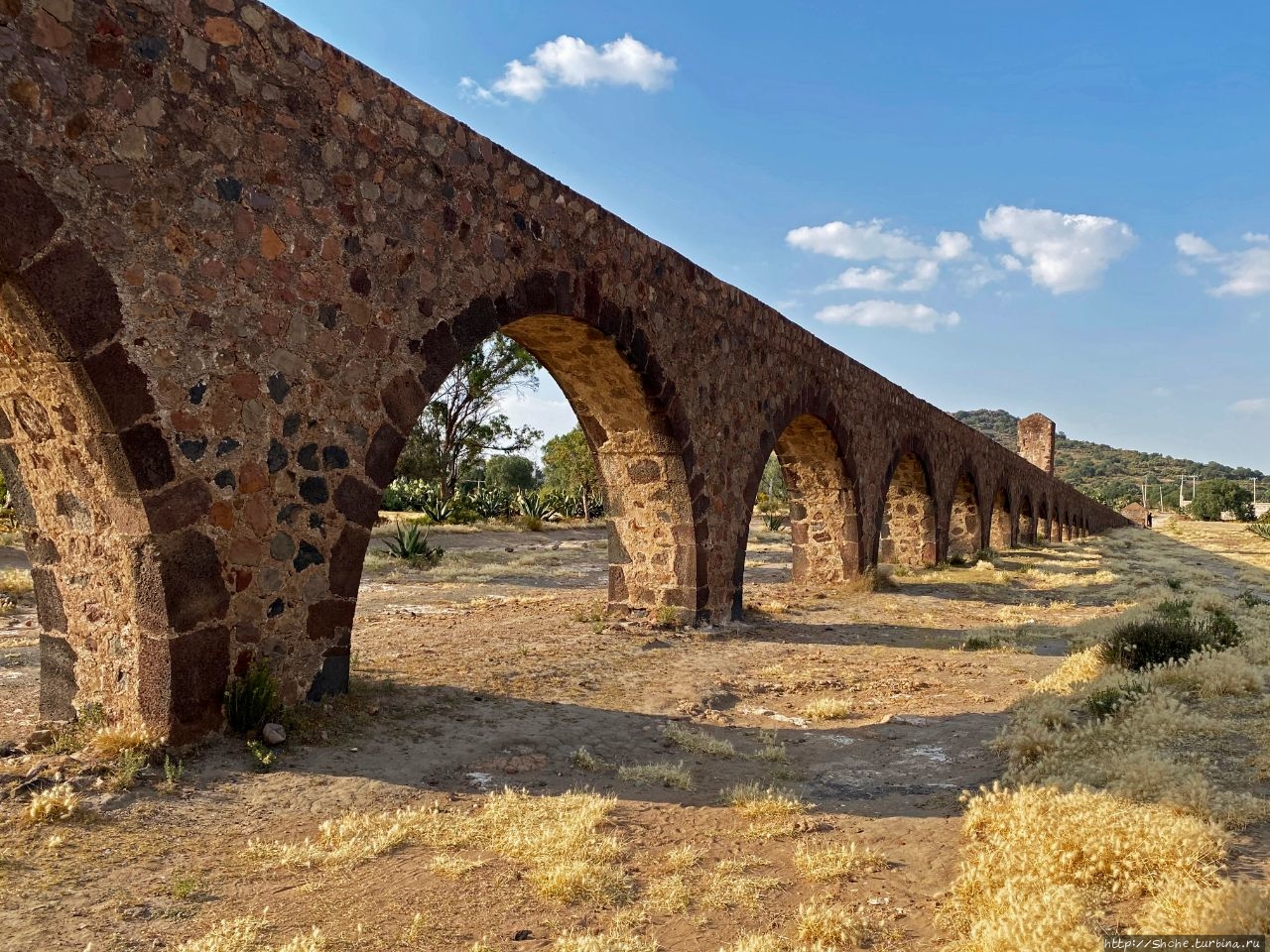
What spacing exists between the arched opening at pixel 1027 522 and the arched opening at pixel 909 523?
40.5 ft

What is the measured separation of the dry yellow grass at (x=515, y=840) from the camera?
292 centimetres

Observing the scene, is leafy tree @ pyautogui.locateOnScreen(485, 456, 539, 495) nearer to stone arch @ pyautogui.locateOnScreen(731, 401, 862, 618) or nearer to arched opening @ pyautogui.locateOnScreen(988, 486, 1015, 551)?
arched opening @ pyautogui.locateOnScreen(988, 486, 1015, 551)

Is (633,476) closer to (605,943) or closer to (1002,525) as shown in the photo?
(605,943)

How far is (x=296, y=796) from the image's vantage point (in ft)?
11.8

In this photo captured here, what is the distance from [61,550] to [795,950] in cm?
383

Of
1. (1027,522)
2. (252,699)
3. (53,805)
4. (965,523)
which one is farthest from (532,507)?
(53,805)

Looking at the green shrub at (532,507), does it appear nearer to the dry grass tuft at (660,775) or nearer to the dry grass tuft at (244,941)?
the dry grass tuft at (660,775)

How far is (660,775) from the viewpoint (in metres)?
4.12

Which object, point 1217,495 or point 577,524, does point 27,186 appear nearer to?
point 577,524

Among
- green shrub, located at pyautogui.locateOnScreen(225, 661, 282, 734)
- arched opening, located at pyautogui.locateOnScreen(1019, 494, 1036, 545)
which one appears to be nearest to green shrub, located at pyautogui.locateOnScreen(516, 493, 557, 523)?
arched opening, located at pyautogui.locateOnScreen(1019, 494, 1036, 545)

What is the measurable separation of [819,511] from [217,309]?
10043 millimetres

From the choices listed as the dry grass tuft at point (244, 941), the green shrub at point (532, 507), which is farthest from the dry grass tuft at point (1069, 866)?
the green shrub at point (532, 507)

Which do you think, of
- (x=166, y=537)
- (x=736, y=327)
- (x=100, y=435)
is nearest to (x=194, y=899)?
(x=166, y=537)

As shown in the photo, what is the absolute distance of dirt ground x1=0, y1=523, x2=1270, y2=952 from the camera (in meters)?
2.69
